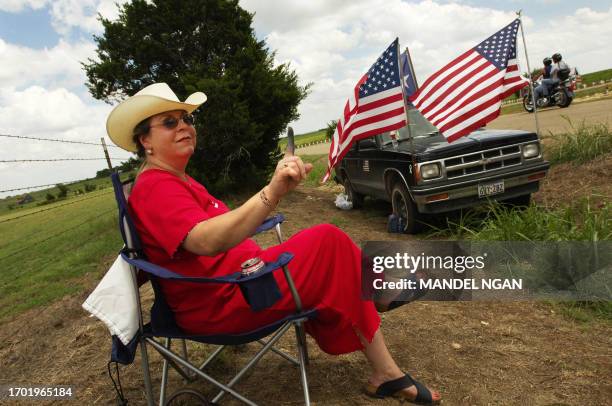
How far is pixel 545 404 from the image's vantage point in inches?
90.9

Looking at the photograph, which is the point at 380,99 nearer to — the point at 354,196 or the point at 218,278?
the point at 354,196

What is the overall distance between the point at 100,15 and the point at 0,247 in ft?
19.3

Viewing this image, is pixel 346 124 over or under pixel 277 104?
under

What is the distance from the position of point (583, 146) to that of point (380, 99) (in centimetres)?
352

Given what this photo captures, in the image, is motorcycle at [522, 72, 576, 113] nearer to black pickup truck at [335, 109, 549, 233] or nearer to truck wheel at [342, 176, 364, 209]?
truck wheel at [342, 176, 364, 209]

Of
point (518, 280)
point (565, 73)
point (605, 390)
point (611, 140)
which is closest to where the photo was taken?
point (605, 390)

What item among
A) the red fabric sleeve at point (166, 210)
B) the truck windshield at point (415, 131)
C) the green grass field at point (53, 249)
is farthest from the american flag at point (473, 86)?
the green grass field at point (53, 249)

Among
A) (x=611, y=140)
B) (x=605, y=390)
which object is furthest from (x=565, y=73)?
(x=605, y=390)

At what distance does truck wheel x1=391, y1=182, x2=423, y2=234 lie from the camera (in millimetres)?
5871

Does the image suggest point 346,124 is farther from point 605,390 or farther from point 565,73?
point 565,73

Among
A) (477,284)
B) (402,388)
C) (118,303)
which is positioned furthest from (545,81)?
(118,303)

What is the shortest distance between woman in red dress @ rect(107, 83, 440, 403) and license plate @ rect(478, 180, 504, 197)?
3.61 m

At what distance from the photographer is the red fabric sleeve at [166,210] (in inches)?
77.7

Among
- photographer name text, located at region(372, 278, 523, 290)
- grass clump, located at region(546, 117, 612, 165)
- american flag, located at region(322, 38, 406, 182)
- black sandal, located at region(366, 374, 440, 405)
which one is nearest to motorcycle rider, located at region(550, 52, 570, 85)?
grass clump, located at region(546, 117, 612, 165)
